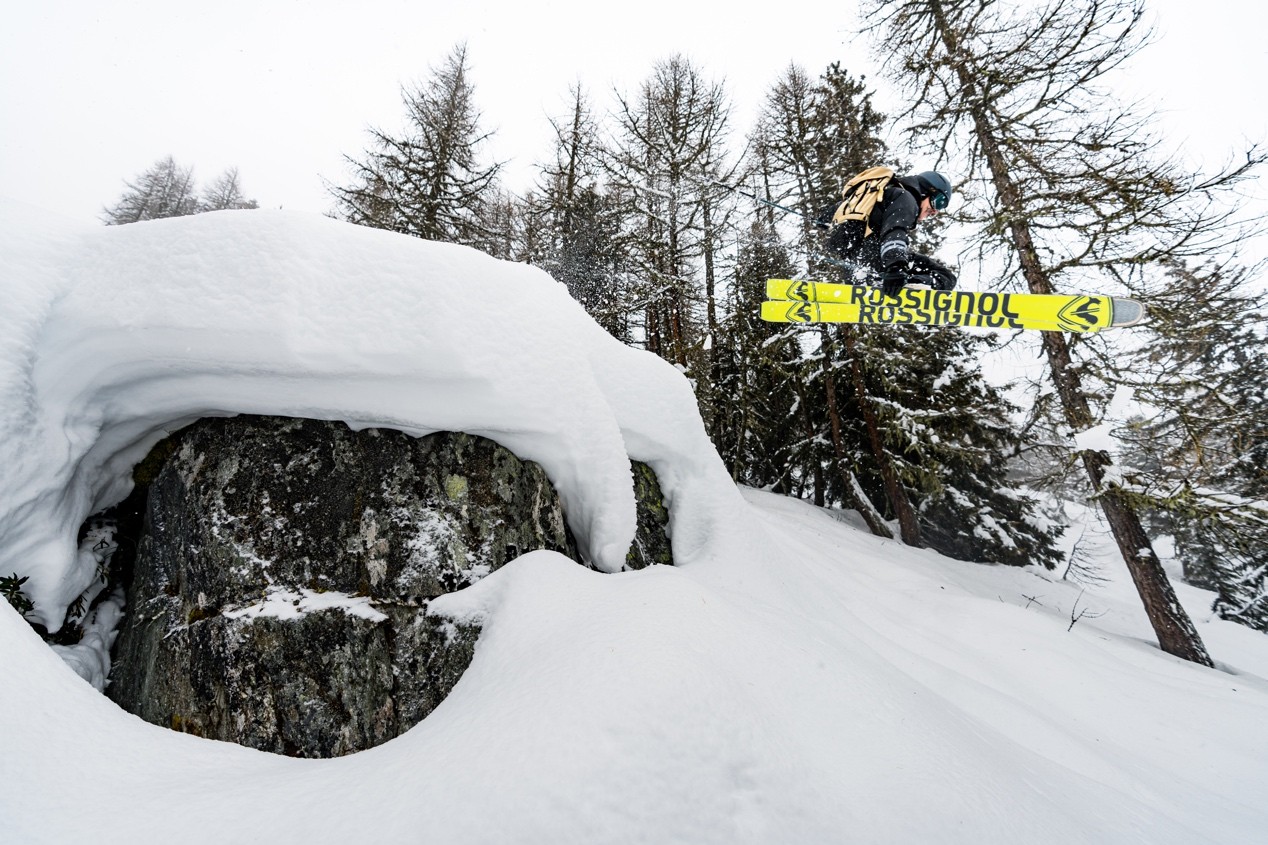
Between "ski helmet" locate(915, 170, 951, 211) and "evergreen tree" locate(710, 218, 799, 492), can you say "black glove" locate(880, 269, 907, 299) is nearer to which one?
A: "ski helmet" locate(915, 170, 951, 211)

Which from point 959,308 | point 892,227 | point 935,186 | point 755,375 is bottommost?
point 755,375

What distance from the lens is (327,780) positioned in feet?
5.49

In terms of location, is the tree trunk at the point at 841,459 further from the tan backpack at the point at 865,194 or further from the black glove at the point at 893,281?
the tan backpack at the point at 865,194

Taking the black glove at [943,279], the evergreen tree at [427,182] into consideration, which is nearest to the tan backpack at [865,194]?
the black glove at [943,279]

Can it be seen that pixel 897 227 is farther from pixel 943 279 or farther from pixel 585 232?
pixel 585 232

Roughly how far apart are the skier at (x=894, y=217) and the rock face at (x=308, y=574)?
5.09m

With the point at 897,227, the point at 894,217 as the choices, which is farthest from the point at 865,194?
the point at 897,227

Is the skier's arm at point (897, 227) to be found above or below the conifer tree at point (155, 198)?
below

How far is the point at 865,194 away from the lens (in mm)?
5379

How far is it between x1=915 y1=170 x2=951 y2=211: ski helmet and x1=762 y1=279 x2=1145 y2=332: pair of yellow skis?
1098 mm

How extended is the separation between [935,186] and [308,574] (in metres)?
7.13

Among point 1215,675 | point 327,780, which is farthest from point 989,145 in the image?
point 327,780

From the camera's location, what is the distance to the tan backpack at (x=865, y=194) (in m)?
5.29

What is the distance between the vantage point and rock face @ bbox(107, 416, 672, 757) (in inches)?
90.0
